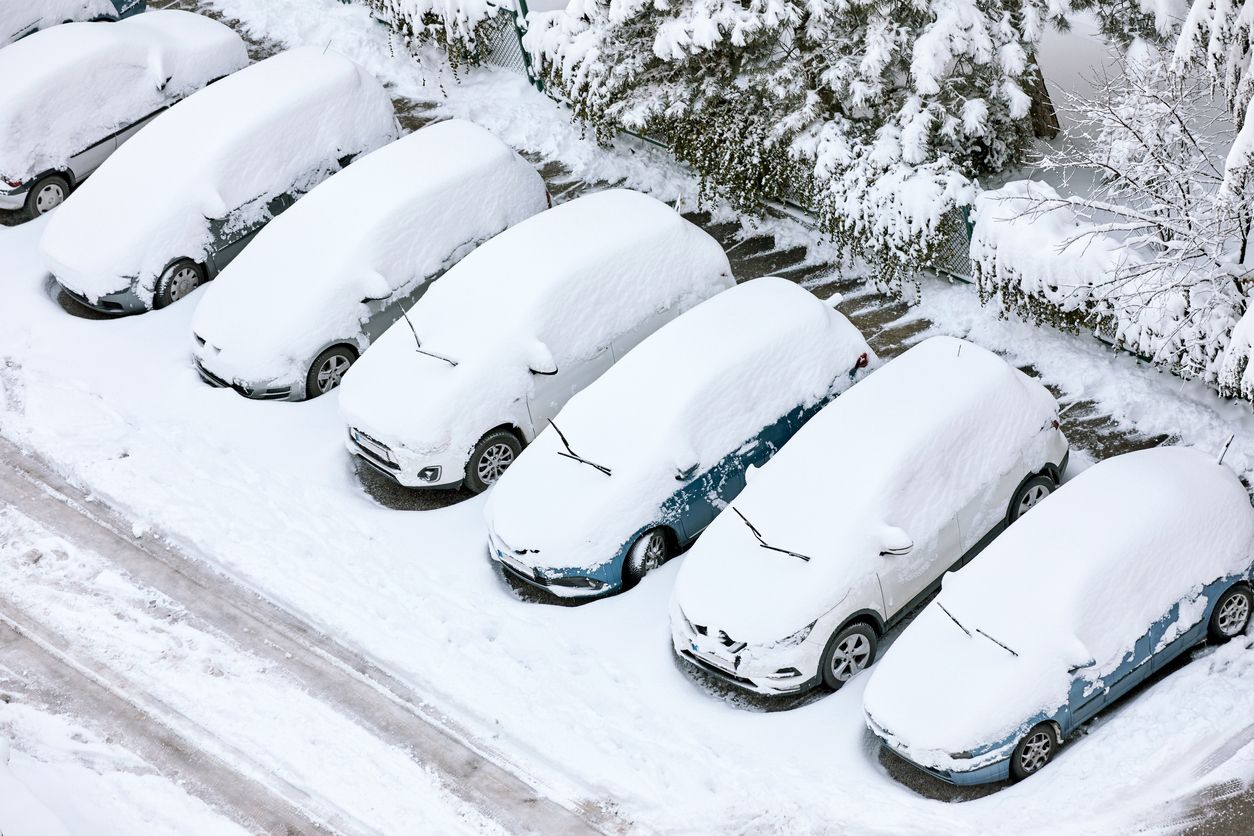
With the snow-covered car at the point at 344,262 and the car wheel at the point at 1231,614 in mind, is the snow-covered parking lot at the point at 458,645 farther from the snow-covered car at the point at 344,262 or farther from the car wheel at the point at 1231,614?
the snow-covered car at the point at 344,262

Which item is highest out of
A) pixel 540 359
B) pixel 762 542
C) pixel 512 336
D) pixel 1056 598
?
pixel 1056 598

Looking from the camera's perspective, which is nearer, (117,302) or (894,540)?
(894,540)

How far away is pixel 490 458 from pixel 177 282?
480 cm

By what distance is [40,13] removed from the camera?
1989 cm

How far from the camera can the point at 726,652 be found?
10680mm

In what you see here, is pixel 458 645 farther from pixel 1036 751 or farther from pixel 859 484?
pixel 1036 751

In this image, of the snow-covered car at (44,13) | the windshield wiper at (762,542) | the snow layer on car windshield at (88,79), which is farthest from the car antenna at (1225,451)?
the snow-covered car at (44,13)

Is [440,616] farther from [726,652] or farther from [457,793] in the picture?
[726,652]

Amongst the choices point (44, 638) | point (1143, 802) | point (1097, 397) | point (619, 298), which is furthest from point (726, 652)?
point (44, 638)

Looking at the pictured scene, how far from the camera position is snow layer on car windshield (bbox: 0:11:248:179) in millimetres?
16922

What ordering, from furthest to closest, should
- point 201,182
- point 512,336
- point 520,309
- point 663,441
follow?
point 201,182
point 520,309
point 512,336
point 663,441

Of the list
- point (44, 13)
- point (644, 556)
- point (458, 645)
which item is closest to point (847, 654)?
point (644, 556)

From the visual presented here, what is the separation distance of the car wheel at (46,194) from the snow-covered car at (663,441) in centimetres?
843

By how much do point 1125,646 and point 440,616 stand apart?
5.43m
